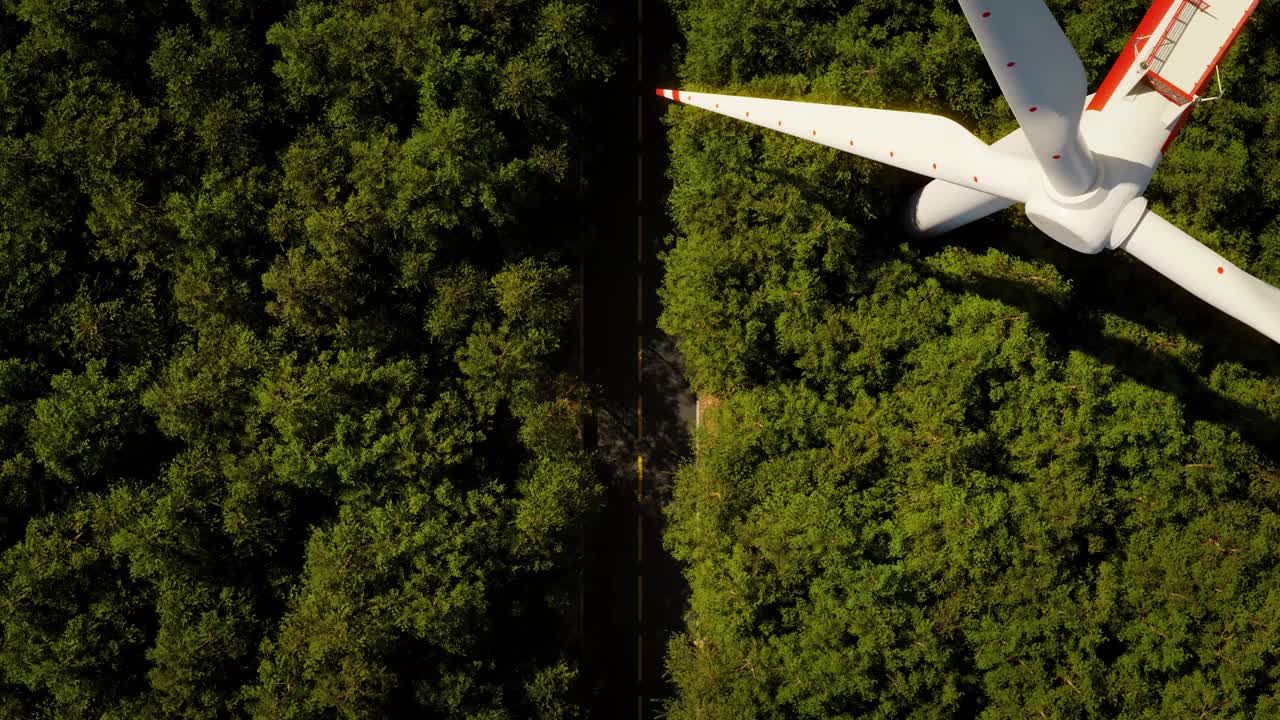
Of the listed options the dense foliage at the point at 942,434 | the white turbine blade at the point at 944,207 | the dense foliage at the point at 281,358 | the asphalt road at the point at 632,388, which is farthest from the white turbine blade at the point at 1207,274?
the asphalt road at the point at 632,388

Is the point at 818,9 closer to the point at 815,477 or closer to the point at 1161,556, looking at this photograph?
the point at 815,477

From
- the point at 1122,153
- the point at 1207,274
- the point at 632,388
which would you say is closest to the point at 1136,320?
the point at 1207,274

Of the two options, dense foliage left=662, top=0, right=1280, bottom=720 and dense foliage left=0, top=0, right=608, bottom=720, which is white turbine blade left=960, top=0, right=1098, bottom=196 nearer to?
dense foliage left=662, top=0, right=1280, bottom=720

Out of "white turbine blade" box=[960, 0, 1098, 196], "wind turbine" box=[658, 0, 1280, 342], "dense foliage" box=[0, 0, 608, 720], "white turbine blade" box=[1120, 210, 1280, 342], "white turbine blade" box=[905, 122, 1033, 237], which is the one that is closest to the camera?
"white turbine blade" box=[960, 0, 1098, 196]

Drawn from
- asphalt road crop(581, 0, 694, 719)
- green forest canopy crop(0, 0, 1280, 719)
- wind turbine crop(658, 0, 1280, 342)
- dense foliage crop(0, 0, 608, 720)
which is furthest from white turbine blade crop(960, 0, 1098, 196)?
asphalt road crop(581, 0, 694, 719)

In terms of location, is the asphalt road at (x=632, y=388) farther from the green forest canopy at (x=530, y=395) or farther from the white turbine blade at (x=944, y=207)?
the white turbine blade at (x=944, y=207)
